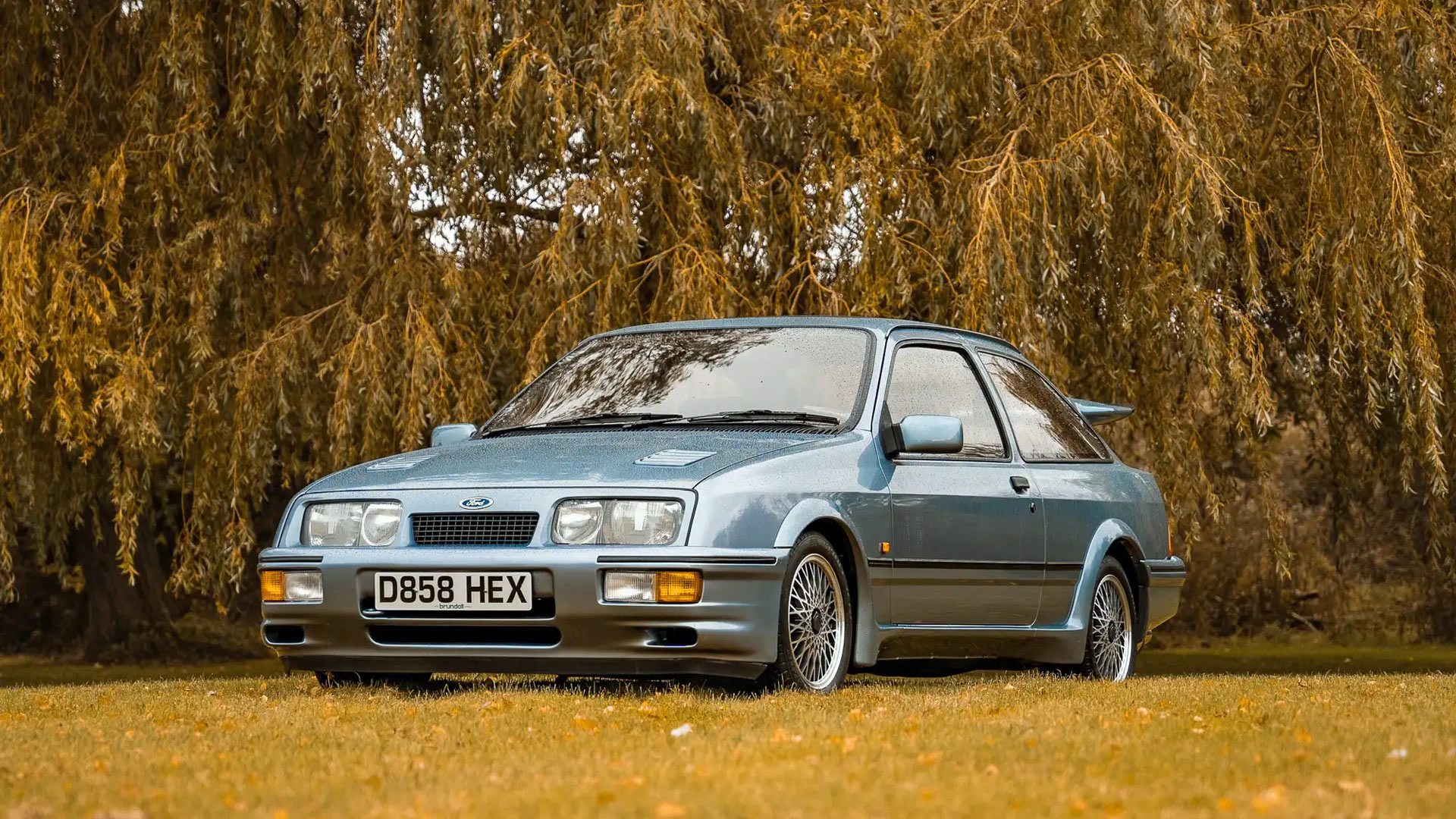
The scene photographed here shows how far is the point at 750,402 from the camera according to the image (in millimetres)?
Answer: 8039

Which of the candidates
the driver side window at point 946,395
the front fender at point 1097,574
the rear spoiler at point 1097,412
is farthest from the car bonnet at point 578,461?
the rear spoiler at point 1097,412

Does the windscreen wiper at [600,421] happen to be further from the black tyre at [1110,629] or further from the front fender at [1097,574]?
the black tyre at [1110,629]

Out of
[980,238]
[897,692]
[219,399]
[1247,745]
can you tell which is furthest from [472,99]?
[1247,745]

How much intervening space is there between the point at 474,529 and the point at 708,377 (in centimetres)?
148

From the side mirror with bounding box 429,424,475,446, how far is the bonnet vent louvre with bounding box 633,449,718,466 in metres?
1.56

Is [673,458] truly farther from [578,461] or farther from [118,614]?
[118,614]

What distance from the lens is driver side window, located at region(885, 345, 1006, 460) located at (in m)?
8.39

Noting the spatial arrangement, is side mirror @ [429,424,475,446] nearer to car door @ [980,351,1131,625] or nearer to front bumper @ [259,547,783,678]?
front bumper @ [259,547,783,678]

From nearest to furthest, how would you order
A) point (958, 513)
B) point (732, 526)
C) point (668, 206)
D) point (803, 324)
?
point (732, 526) < point (958, 513) < point (803, 324) < point (668, 206)

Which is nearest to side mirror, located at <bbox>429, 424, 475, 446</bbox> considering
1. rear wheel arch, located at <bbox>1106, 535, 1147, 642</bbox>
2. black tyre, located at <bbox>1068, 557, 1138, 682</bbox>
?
black tyre, located at <bbox>1068, 557, 1138, 682</bbox>

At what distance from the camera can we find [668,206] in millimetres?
12609

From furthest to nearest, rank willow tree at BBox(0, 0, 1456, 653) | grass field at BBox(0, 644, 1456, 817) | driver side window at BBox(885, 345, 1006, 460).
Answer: willow tree at BBox(0, 0, 1456, 653) → driver side window at BBox(885, 345, 1006, 460) → grass field at BBox(0, 644, 1456, 817)

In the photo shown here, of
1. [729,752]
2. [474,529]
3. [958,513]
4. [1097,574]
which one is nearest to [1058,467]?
[1097,574]

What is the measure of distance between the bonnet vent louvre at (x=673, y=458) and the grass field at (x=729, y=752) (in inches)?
33.3
